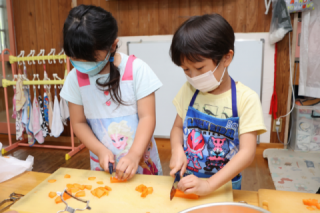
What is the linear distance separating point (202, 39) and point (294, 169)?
184 cm

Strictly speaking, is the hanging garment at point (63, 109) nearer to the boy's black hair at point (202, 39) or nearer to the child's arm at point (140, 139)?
the child's arm at point (140, 139)

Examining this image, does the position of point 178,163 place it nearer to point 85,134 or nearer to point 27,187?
point 85,134

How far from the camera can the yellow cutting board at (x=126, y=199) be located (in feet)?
2.25

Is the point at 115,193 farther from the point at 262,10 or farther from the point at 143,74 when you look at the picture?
the point at 262,10

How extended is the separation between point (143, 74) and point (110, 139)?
284 millimetres

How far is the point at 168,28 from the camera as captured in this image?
2.51 m

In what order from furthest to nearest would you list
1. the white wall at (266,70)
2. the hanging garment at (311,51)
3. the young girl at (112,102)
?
the white wall at (266,70), the hanging garment at (311,51), the young girl at (112,102)

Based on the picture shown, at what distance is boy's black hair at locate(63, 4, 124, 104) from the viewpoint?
30.3 inches

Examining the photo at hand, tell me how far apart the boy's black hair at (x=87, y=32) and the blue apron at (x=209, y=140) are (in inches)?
14.3

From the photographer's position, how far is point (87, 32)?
0.77m

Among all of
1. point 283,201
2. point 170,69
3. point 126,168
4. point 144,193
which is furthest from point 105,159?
point 170,69

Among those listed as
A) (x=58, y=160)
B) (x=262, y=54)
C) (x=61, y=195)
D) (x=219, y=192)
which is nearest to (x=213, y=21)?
(x=219, y=192)

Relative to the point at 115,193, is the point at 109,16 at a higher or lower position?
higher

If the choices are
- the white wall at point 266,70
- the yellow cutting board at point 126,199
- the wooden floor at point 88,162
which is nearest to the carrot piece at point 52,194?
the yellow cutting board at point 126,199
